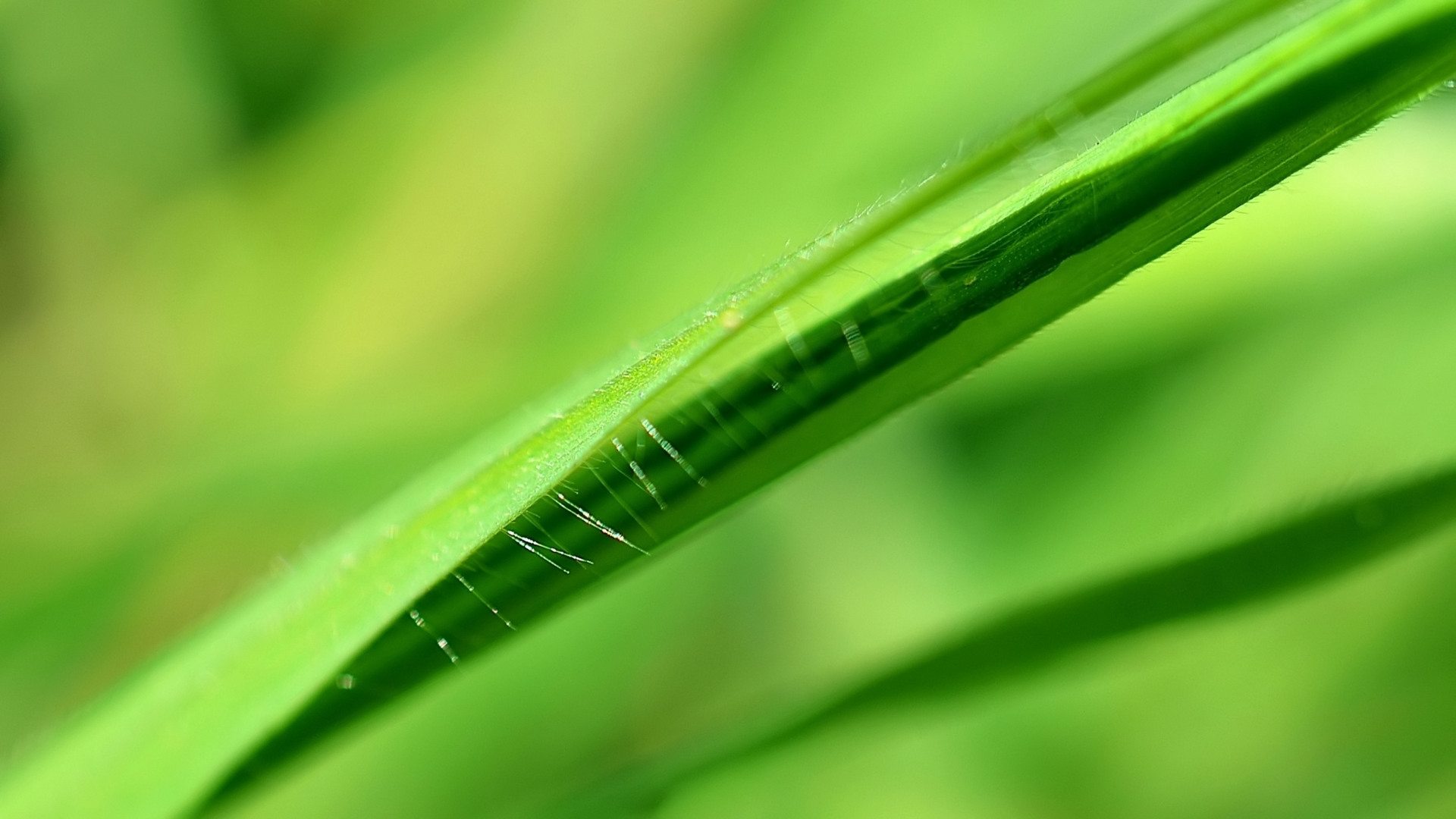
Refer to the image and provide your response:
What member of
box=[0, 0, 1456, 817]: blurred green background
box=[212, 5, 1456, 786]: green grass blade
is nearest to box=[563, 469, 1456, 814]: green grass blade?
box=[0, 0, 1456, 817]: blurred green background

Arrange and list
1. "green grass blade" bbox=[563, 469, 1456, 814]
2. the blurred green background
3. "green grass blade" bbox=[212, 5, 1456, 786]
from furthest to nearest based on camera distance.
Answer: the blurred green background < "green grass blade" bbox=[563, 469, 1456, 814] < "green grass blade" bbox=[212, 5, 1456, 786]

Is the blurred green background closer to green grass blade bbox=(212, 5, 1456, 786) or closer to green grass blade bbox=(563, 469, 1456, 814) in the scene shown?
green grass blade bbox=(563, 469, 1456, 814)

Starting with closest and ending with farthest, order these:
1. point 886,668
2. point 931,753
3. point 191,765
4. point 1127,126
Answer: point 1127,126 → point 191,765 → point 886,668 → point 931,753

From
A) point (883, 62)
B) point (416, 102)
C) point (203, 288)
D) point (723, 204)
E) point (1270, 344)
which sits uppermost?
point (416, 102)

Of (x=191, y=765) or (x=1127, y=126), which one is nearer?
(x=1127, y=126)

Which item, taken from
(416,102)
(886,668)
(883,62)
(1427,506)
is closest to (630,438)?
(886,668)

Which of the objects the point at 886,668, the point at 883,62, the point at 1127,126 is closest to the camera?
the point at 1127,126

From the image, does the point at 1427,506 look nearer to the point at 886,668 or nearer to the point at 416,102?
the point at 886,668
